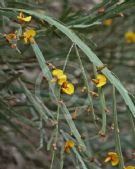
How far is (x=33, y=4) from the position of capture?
5.52 feet

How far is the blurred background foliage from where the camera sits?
58.9 inches

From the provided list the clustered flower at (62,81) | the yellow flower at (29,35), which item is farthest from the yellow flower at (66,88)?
the yellow flower at (29,35)

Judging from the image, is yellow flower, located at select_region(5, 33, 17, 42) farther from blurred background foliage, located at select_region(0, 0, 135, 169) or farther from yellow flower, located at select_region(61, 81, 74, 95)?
yellow flower, located at select_region(61, 81, 74, 95)

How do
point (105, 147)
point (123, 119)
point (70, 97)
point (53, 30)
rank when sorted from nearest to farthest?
point (53, 30) → point (70, 97) → point (123, 119) → point (105, 147)

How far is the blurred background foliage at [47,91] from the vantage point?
1.50m

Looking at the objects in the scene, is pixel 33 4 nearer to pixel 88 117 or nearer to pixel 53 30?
pixel 53 30

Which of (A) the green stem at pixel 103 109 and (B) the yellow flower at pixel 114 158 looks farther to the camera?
(B) the yellow flower at pixel 114 158

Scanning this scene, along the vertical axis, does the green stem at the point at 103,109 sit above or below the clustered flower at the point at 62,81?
below

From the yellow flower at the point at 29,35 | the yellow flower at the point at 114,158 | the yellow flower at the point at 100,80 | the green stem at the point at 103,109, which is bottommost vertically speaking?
the yellow flower at the point at 114,158

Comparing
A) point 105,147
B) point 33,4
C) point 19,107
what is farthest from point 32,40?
point 105,147

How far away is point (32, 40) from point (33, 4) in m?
0.42

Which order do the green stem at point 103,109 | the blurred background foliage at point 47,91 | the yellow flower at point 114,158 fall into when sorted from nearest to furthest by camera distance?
the green stem at point 103,109
the yellow flower at point 114,158
the blurred background foliage at point 47,91

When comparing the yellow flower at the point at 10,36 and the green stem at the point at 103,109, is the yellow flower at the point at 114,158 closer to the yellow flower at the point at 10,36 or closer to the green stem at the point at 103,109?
the green stem at the point at 103,109

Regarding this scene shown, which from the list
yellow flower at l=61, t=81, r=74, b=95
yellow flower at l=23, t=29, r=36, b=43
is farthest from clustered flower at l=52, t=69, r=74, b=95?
yellow flower at l=23, t=29, r=36, b=43
